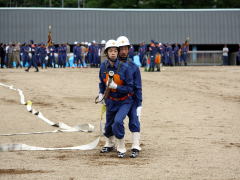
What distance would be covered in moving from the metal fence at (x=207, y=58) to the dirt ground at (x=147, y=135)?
769 inches

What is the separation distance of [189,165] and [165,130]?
4.44 metres

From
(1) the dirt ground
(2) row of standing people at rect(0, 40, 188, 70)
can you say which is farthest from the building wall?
(1) the dirt ground

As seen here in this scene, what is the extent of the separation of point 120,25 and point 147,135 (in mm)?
38120

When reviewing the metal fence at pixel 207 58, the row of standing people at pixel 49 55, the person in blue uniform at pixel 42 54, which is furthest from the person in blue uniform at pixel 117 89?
the metal fence at pixel 207 58

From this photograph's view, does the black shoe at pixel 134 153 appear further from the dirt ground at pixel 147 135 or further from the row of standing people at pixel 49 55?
the row of standing people at pixel 49 55

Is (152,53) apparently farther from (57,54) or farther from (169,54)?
(169,54)

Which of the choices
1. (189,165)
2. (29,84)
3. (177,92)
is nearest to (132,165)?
(189,165)

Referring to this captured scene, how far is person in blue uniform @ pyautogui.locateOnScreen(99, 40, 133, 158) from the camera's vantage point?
10.2 meters

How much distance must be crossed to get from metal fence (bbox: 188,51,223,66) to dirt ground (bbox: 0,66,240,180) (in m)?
19.5

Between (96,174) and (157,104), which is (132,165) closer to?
(96,174)

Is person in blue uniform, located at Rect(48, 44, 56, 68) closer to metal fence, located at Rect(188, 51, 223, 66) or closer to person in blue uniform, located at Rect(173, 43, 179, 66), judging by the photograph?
person in blue uniform, located at Rect(173, 43, 179, 66)

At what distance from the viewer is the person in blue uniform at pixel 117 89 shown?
10.2m

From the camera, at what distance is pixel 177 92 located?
23688 millimetres

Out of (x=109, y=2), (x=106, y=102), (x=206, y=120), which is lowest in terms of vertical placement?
(x=206, y=120)
